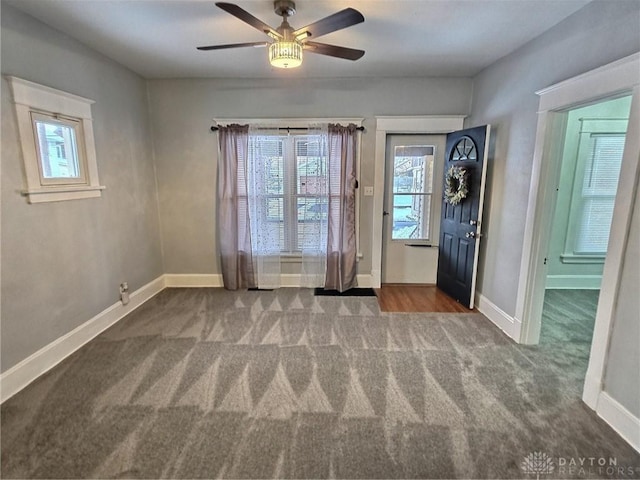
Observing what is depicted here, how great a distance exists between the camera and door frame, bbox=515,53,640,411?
71.4 inches

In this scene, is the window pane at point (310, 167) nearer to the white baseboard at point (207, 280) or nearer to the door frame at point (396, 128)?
the door frame at point (396, 128)

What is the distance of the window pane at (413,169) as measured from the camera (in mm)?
4102

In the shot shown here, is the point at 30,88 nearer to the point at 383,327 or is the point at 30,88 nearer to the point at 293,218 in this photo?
the point at 293,218

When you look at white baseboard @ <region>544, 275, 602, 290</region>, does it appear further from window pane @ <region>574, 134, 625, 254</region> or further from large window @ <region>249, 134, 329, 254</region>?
large window @ <region>249, 134, 329, 254</region>

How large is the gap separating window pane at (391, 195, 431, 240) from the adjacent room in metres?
0.04

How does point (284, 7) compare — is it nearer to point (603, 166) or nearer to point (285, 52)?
point (285, 52)

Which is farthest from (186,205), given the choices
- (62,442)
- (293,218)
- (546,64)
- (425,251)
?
(546,64)

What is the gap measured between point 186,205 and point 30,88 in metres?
1.95

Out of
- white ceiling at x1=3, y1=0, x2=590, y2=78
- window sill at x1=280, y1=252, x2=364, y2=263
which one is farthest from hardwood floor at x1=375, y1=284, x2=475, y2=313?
white ceiling at x1=3, y1=0, x2=590, y2=78

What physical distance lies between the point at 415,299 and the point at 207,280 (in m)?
2.76

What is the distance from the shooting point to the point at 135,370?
2447mm

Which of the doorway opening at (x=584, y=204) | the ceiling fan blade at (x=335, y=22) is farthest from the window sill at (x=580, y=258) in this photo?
the ceiling fan blade at (x=335, y=22)

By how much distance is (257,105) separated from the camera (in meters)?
3.86
